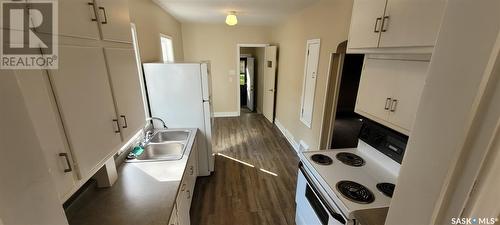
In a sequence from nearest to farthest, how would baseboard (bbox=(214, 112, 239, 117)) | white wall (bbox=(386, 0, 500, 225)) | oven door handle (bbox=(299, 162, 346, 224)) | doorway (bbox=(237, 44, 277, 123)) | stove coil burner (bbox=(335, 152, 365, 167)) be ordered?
white wall (bbox=(386, 0, 500, 225)) < oven door handle (bbox=(299, 162, 346, 224)) < stove coil burner (bbox=(335, 152, 365, 167)) < doorway (bbox=(237, 44, 277, 123)) < baseboard (bbox=(214, 112, 239, 117))

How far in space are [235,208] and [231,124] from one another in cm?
290

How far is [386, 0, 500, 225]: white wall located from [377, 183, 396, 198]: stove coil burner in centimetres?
94

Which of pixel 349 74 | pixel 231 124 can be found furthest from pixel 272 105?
pixel 349 74

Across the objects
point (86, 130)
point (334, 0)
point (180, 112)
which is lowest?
point (180, 112)

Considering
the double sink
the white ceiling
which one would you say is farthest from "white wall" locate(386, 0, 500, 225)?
the white ceiling

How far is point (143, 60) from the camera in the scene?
7.90ft

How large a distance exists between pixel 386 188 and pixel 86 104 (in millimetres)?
1914

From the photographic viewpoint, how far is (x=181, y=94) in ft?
8.32

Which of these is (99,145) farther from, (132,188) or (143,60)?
(143,60)

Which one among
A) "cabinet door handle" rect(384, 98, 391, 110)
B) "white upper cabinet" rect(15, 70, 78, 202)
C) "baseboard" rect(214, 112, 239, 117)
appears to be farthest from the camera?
"baseboard" rect(214, 112, 239, 117)

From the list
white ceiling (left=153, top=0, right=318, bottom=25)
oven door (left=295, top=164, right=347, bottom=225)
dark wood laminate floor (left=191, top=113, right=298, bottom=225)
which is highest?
white ceiling (left=153, top=0, right=318, bottom=25)

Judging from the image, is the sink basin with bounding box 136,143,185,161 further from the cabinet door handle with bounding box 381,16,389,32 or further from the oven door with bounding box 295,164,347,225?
the cabinet door handle with bounding box 381,16,389,32

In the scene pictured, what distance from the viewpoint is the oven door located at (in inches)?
52.5

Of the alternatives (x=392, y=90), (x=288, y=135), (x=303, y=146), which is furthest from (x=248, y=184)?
(x=392, y=90)
